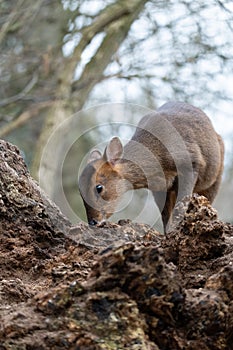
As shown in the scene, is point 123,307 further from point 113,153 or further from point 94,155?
point 94,155

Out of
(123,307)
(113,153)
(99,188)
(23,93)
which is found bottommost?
(123,307)

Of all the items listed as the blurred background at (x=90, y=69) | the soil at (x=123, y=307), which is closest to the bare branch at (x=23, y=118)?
the blurred background at (x=90, y=69)

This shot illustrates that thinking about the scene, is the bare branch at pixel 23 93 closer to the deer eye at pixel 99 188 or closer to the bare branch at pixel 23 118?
the bare branch at pixel 23 118

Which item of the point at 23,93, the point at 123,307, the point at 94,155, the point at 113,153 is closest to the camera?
the point at 123,307

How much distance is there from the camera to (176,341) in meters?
2.04

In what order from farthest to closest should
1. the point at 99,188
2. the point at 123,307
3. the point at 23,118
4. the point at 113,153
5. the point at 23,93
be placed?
the point at 23,118
the point at 23,93
the point at 113,153
the point at 99,188
the point at 123,307

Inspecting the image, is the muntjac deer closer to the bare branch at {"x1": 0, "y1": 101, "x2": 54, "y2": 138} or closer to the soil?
the bare branch at {"x1": 0, "y1": 101, "x2": 54, "y2": 138}

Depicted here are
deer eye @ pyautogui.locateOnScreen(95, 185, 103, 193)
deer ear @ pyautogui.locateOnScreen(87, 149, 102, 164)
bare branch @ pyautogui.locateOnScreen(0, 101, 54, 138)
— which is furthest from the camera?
bare branch @ pyautogui.locateOnScreen(0, 101, 54, 138)

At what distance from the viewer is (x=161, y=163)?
7.58m

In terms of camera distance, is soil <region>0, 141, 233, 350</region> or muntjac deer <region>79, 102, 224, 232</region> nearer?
soil <region>0, 141, 233, 350</region>

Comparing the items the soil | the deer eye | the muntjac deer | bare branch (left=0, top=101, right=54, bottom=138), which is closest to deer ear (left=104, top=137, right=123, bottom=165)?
the muntjac deer

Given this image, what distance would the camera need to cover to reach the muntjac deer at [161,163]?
7324 millimetres

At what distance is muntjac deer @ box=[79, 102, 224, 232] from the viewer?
7.32 meters

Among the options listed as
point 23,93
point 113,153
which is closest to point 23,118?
point 23,93
